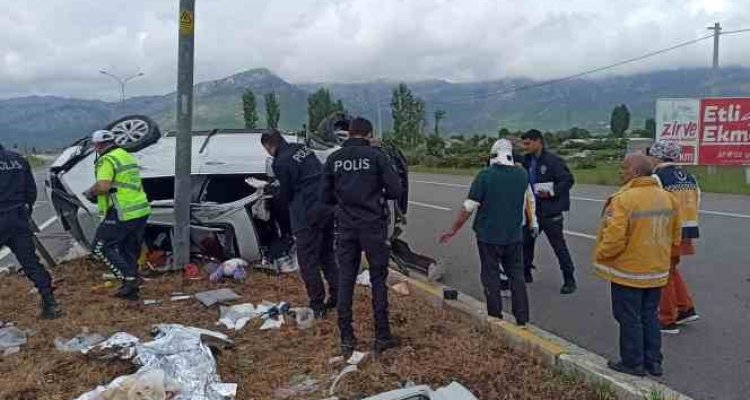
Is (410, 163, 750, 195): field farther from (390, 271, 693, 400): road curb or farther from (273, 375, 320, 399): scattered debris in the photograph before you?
(273, 375, 320, 399): scattered debris

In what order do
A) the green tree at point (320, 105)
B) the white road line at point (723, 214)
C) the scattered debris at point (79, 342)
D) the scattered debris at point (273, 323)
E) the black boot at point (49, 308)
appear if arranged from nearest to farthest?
the scattered debris at point (79, 342) < the scattered debris at point (273, 323) < the black boot at point (49, 308) < the white road line at point (723, 214) < the green tree at point (320, 105)

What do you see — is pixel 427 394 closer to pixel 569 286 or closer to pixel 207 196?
pixel 569 286

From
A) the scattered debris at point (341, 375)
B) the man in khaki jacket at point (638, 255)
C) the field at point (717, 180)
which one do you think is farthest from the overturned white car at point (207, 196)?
the field at point (717, 180)

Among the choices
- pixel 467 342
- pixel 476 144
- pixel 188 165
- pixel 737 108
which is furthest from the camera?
pixel 476 144

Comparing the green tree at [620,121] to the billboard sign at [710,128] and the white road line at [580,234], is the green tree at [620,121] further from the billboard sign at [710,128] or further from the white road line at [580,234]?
the white road line at [580,234]

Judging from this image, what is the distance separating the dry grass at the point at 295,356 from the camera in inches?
168

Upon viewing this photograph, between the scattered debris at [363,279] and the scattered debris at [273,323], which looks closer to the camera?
the scattered debris at [273,323]

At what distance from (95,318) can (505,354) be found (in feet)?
11.5

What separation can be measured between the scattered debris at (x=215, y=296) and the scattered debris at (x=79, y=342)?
1.13m

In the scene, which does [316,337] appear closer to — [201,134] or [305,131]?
[305,131]

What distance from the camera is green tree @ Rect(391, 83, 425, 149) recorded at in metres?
63.3

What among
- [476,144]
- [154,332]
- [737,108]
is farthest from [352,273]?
[476,144]

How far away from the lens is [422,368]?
4.52 metres

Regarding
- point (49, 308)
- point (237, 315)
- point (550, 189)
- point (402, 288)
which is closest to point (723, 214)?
point (550, 189)
